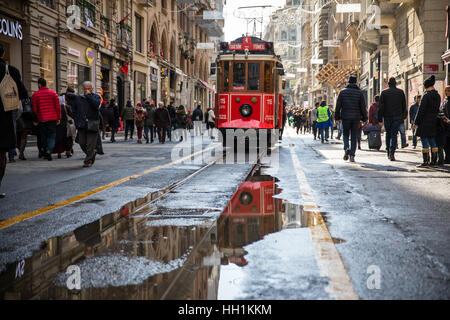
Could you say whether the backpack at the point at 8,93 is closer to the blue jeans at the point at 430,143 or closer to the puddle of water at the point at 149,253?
the puddle of water at the point at 149,253

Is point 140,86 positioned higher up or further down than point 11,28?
further down

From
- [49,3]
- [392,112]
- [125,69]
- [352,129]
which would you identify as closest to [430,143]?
[392,112]

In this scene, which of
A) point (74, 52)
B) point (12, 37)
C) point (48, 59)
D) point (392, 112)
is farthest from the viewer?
point (74, 52)

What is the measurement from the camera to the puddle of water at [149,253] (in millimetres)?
3107

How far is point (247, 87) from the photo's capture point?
55.6 ft

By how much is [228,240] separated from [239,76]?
13.1 meters

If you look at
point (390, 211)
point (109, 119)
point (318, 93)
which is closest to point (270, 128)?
point (109, 119)

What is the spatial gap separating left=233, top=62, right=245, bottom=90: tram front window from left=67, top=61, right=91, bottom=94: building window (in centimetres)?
925

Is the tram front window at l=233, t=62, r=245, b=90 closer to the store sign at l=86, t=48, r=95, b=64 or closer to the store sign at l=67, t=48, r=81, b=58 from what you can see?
the store sign at l=67, t=48, r=81, b=58

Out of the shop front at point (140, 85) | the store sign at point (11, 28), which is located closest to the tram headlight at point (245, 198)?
the store sign at point (11, 28)

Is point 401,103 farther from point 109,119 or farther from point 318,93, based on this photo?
point 318,93

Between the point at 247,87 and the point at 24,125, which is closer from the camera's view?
the point at 24,125

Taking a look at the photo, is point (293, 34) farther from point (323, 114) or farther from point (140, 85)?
point (323, 114)

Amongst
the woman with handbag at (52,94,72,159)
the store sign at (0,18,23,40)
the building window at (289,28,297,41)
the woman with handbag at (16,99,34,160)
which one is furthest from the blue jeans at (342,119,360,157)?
the building window at (289,28,297,41)
